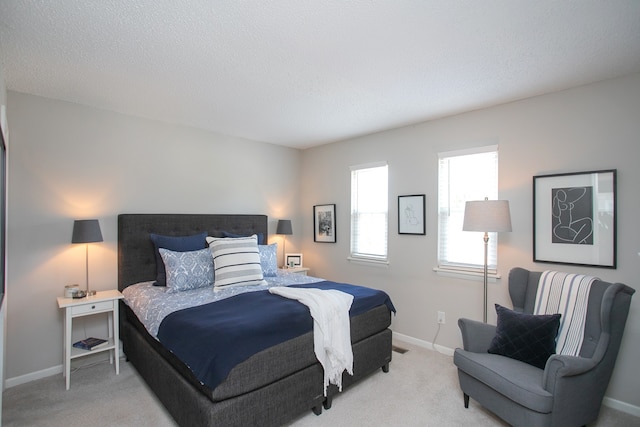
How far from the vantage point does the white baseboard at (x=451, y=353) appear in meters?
2.36

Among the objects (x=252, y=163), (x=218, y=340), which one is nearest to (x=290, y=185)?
(x=252, y=163)

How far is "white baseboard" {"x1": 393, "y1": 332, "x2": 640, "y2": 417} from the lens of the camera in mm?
2355

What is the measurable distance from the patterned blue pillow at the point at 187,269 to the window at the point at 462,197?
2.47 m

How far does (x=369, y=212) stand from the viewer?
166 inches

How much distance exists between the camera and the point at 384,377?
2.89m

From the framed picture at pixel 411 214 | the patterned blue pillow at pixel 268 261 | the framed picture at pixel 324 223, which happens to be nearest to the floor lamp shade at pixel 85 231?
the patterned blue pillow at pixel 268 261

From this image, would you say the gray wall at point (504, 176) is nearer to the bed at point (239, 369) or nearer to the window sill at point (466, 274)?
the window sill at point (466, 274)

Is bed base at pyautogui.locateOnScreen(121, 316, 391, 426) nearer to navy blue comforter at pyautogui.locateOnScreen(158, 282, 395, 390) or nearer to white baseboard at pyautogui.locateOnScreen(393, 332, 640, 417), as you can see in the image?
navy blue comforter at pyautogui.locateOnScreen(158, 282, 395, 390)

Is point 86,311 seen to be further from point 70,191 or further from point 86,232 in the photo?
point 70,191

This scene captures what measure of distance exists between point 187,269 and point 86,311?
88 cm

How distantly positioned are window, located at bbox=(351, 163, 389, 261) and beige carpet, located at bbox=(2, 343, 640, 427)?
5.16ft

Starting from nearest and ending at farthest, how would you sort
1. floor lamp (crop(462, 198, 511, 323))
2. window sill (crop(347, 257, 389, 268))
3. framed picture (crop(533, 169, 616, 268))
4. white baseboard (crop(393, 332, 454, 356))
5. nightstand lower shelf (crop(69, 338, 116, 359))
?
framed picture (crop(533, 169, 616, 268)) → floor lamp (crop(462, 198, 511, 323)) → nightstand lower shelf (crop(69, 338, 116, 359)) → white baseboard (crop(393, 332, 454, 356)) → window sill (crop(347, 257, 389, 268))

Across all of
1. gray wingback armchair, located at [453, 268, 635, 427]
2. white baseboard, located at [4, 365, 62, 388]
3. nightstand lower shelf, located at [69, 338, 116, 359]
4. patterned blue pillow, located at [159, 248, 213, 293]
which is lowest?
white baseboard, located at [4, 365, 62, 388]

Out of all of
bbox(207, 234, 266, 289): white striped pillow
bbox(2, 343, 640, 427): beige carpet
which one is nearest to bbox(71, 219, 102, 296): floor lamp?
bbox(2, 343, 640, 427): beige carpet
